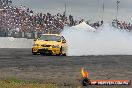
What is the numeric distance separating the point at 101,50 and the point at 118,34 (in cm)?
460

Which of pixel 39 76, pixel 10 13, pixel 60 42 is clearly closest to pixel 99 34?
pixel 60 42

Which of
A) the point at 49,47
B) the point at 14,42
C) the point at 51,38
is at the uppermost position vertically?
the point at 51,38

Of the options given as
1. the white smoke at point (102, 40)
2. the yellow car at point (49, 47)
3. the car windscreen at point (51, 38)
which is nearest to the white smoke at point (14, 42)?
the white smoke at point (102, 40)

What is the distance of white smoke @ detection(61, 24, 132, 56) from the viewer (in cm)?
3553

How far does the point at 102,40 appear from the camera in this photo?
37.1m

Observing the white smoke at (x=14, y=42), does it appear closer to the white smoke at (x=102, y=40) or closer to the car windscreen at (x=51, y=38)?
the white smoke at (x=102, y=40)

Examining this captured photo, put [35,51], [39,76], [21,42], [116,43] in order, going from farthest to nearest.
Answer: [21,42] → [116,43] → [35,51] → [39,76]

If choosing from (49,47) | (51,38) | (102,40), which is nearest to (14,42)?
(102,40)

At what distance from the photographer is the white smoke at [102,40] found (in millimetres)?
35531

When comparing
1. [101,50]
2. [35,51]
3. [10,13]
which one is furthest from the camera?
[10,13]

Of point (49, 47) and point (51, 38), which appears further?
point (51, 38)

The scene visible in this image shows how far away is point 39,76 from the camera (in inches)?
500

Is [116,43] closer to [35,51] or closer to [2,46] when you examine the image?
[2,46]

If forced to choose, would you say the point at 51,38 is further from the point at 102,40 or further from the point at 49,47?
the point at 102,40
